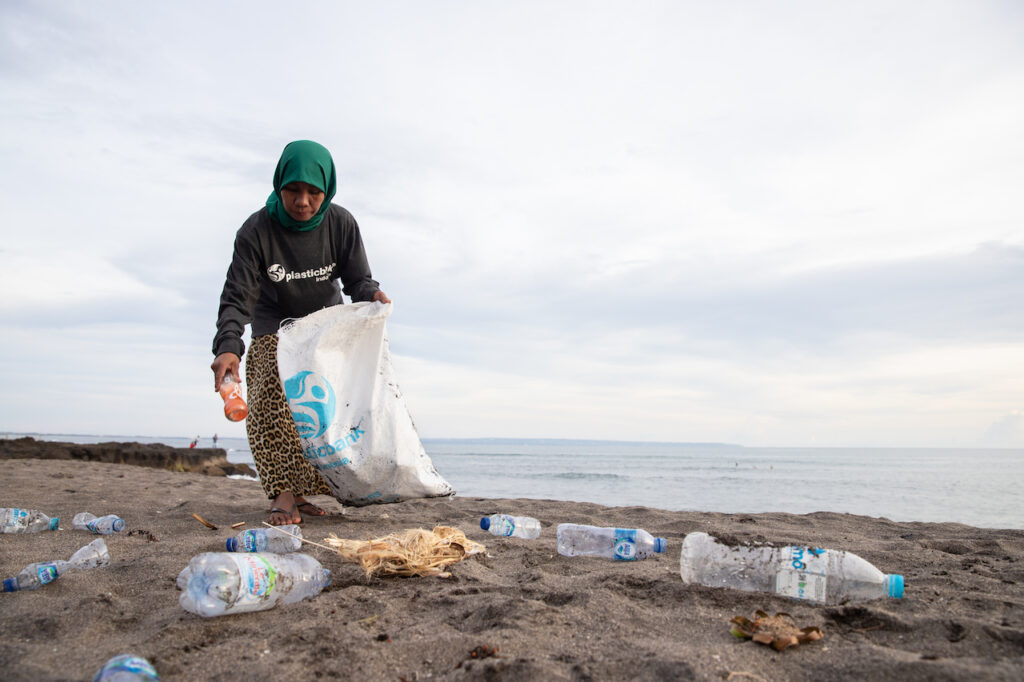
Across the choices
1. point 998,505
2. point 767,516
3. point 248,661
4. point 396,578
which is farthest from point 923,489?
point 248,661

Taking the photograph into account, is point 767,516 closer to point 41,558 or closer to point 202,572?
point 202,572

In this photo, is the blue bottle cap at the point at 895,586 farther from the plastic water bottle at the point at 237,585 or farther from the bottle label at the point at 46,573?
the bottle label at the point at 46,573

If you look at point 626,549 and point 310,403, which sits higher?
point 310,403

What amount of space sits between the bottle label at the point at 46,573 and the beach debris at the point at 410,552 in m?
0.94

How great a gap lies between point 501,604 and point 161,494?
420 cm

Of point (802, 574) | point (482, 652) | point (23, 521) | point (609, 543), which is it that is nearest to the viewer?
point (482, 652)

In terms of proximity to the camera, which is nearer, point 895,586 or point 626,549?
point 895,586

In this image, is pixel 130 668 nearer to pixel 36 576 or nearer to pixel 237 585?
pixel 237 585

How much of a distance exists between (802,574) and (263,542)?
7.02ft

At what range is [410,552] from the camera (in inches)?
92.6

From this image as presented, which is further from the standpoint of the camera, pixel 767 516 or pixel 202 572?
pixel 767 516

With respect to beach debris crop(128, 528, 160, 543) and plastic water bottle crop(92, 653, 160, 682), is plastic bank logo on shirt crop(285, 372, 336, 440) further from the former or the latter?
plastic water bottle crop(92, 653, 160, 682)

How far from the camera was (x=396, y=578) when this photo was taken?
2.28 meters

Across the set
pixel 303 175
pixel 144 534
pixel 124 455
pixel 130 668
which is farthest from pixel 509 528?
pixel 124 455
